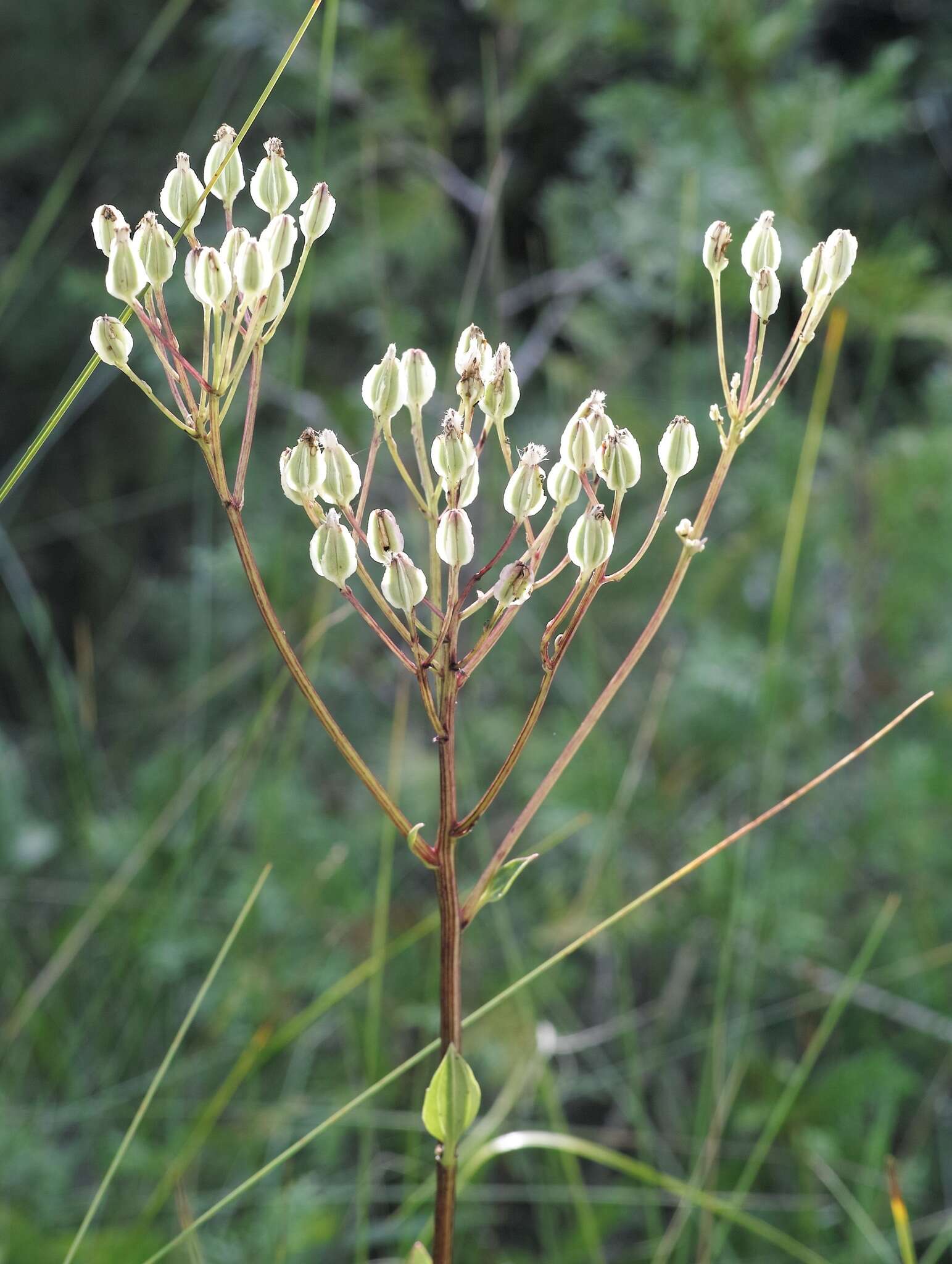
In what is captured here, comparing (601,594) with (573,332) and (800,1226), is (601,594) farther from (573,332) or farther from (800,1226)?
(800,1226)

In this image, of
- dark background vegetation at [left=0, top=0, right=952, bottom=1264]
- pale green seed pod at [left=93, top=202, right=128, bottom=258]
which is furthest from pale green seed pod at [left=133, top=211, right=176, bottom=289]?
dark background vegetation at [left=0, top=0, right=952, bottom=1264]

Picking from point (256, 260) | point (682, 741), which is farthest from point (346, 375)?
point (256, 260)

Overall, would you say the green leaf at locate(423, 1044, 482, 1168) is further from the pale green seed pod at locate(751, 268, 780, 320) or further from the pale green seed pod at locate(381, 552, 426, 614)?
the pale green seed pod at locate(751, 268, 780, 320)

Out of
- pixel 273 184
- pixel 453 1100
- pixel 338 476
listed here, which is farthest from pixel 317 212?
pixel 453 1100

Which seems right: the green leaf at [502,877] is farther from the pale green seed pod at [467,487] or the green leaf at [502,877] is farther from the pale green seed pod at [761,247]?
the pale green seed pod at [761,247]

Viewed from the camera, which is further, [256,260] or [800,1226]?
[800,1226]

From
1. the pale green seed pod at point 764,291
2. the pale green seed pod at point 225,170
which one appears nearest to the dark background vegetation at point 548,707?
the pale green seed pod at point 225,170
